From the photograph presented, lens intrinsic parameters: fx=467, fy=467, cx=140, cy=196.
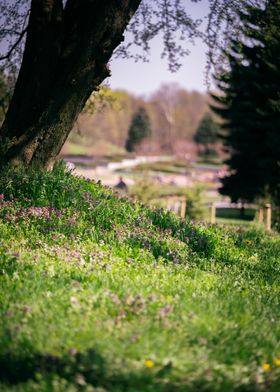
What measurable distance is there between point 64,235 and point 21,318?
2896 millimetres

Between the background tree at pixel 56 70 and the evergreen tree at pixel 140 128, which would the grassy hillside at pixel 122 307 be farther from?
the evergreen tree at pixel 140 128

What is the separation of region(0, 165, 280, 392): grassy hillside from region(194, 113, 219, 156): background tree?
74.5 m

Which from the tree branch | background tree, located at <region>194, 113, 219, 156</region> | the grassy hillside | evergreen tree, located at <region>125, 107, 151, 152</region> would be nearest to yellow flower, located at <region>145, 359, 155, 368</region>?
the grassy hillside

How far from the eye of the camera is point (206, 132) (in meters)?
83.6

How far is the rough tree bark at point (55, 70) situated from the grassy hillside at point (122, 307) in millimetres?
1042

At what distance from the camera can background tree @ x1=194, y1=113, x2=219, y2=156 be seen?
8219 centimetres

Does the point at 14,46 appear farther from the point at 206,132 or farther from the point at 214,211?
the point at 206,132

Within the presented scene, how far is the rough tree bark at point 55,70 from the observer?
8.78 metres

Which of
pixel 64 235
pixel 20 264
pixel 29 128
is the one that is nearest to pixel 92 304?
pixel 20 264

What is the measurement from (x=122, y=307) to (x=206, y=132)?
266 ft

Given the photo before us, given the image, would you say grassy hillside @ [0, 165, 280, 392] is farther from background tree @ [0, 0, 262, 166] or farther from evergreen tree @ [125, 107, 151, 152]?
evergreen tree @ [125, 107, 151, 152]

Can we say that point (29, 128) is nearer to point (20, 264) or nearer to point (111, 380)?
point (20, 264)

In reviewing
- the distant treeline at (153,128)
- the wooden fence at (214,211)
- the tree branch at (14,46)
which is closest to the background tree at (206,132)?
the distant treeline at (153,128)

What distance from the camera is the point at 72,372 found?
3537 millimetres
